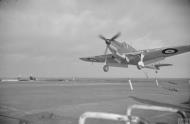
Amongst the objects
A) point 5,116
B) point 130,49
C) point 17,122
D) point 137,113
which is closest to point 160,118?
point 137,113

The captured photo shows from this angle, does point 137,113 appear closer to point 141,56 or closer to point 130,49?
point 141,56

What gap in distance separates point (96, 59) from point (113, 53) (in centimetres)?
226

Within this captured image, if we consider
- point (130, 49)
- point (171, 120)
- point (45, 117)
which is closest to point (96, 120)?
point (45, 117)

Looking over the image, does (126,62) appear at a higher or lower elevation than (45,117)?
higher

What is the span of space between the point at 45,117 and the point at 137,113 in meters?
3.52

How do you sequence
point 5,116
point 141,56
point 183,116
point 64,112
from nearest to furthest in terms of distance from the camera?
point 183,116 < point 5,116 < point 64,112 < point 141,56

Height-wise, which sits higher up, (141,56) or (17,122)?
(141,56)

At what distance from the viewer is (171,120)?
660 cm

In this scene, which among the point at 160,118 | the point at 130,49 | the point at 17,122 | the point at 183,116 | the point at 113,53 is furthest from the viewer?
the point at 130,49

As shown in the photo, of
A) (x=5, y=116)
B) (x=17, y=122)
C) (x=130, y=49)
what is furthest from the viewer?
(x=130, y=49)

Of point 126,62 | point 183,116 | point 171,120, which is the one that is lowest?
point 171,120

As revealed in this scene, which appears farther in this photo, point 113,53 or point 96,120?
point 113,53

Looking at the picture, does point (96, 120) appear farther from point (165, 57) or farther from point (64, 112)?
point (165, 57)

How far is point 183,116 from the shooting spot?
11.3 feet
